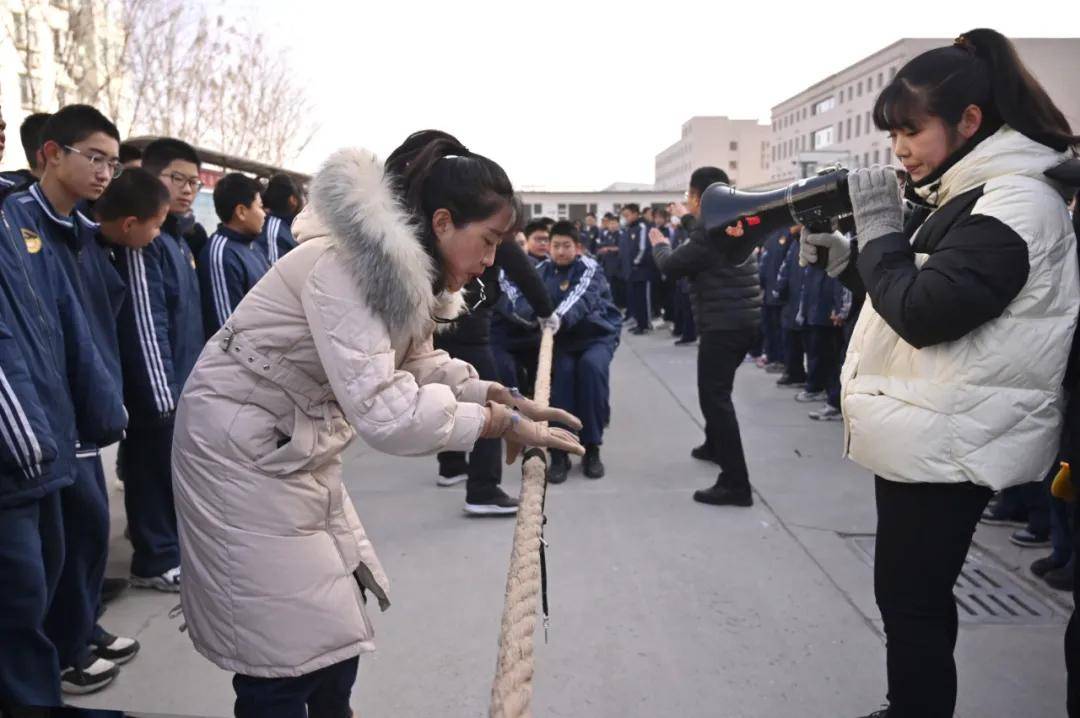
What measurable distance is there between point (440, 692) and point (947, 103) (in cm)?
226

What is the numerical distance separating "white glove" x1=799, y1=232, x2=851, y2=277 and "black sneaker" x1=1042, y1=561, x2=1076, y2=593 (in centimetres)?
196

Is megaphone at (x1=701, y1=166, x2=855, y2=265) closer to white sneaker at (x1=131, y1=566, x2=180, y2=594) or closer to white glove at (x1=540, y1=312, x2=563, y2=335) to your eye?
white glove at (x1=540, y1=312, x2=563, y2=335)

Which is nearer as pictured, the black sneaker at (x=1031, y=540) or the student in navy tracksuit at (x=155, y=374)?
the student in navy tracksuit at (x=155, y=374)

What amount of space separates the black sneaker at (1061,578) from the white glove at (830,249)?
1965 millimetres

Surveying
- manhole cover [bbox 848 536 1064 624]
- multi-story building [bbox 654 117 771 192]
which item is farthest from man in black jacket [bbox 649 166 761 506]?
multi-story building [bbox 654 117 771 192]

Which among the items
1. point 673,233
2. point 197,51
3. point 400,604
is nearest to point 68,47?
point 197,51

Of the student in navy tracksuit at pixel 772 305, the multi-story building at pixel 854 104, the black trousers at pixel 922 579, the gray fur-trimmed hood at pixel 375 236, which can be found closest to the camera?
the gray fur-trimmed hood at pixel 375 236

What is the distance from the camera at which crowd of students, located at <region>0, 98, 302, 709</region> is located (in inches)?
77.5

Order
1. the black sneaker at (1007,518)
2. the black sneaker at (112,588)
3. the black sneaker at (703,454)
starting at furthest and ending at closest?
the black sneaker at (703,454) < the black sneaker at (1007,518) < the black sneaker at (112,588)

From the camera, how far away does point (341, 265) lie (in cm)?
150

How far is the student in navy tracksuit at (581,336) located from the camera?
5.23 m

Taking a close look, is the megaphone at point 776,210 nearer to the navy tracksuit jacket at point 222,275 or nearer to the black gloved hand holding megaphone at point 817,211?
the black gloved hand holding megaphone at point 817,211

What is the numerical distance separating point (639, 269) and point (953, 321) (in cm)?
1111

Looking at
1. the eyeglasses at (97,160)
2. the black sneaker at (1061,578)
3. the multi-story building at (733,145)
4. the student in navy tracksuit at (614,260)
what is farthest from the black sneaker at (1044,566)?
the multi-story building at (733,145)
